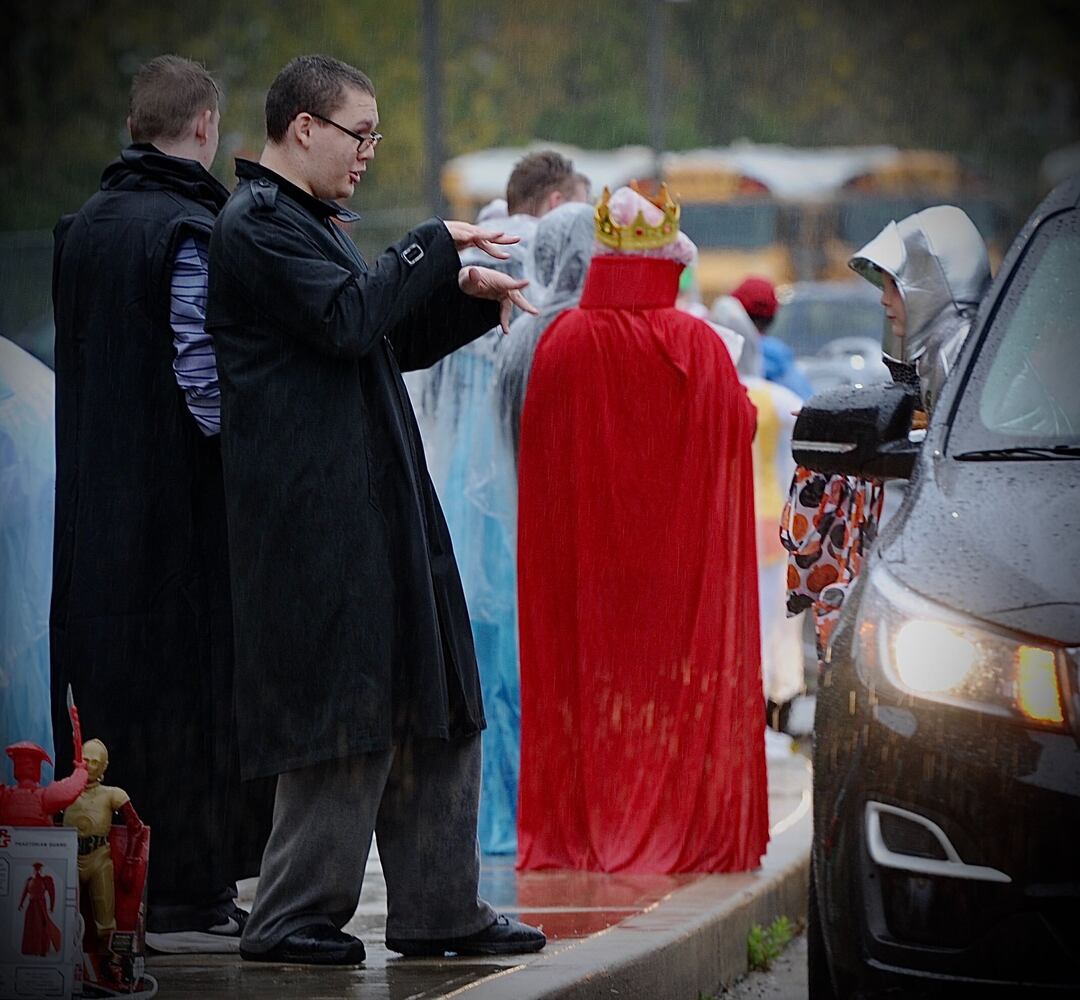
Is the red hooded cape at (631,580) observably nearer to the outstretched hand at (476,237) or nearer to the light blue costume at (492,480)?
the light blue costume at (492,480)

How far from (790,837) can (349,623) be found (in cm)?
324

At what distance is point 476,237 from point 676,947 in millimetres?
1834

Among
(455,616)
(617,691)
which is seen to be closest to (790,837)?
(617,691)

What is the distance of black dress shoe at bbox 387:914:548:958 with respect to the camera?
5.21 m

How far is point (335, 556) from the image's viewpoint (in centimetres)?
494

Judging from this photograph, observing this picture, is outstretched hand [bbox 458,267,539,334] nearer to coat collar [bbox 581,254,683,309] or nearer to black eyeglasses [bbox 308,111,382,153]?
black eyeglasses [bbox 308,111,382,153]

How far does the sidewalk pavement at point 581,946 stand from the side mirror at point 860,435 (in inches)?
47.9

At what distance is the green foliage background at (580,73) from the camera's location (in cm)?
3603

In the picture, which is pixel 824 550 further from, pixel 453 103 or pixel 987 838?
pixel 453 103

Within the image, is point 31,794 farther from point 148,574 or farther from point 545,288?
point 545,288

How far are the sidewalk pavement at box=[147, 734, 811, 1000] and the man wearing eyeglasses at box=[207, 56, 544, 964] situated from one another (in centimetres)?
15

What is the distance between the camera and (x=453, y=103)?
43.3 meters

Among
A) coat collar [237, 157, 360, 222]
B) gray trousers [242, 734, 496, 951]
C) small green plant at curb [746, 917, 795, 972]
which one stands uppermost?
coat collar [237, 157, 360, 222]

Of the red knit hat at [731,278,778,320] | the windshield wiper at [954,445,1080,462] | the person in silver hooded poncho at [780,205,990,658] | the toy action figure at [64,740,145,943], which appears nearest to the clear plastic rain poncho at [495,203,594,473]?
the person in silver hooded poncho at [780,205,990,658]
